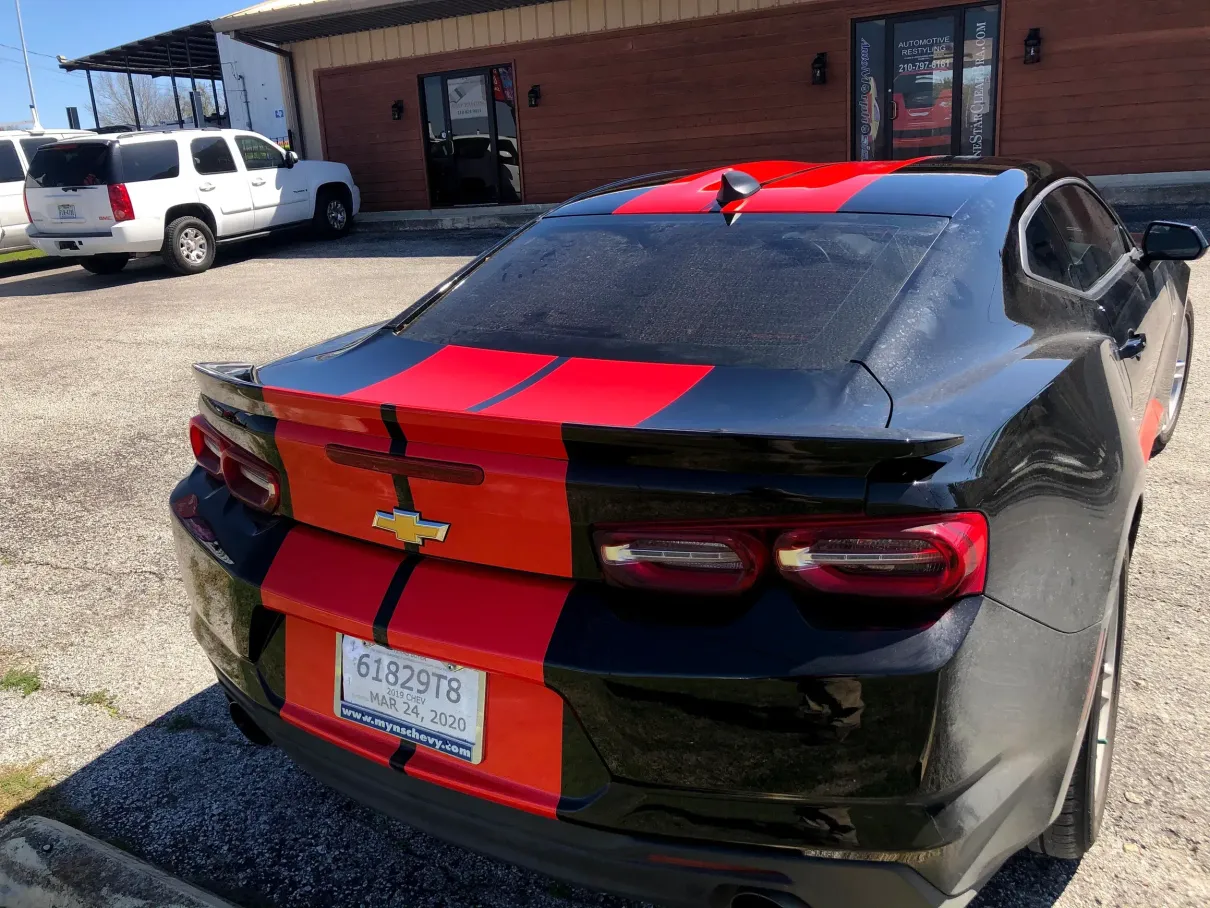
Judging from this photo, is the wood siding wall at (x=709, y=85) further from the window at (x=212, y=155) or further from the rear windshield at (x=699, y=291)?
the rear windshield at (x=699, y=291)

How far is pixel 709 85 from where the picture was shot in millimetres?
13922

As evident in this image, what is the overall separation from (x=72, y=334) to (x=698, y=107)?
8.81 metres

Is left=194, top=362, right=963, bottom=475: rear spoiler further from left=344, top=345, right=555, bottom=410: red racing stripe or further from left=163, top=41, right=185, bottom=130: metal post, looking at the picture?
left=163, top=41, right=185, bottom=130: metal post

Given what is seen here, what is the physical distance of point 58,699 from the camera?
3086mm

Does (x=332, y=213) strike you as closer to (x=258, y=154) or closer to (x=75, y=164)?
(x=258, y=154)

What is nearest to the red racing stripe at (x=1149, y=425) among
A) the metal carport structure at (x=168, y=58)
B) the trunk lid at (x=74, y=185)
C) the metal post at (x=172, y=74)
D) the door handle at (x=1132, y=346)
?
the door handle at (x=1132, y=346)

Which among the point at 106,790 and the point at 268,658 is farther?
the point at 106,790

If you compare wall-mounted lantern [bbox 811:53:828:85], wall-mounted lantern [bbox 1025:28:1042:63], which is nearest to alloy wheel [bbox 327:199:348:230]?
wall-mounted lantern [bbox 811:53:828:85]

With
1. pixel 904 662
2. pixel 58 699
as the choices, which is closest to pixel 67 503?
pixel 58 699

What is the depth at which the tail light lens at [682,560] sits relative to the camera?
5.22 feet

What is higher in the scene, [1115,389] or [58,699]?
[1115,389]

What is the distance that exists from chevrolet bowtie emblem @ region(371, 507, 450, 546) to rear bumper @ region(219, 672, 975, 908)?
46 cm

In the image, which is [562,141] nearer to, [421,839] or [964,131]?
[964,131]

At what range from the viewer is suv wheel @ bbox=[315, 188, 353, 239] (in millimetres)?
15086
